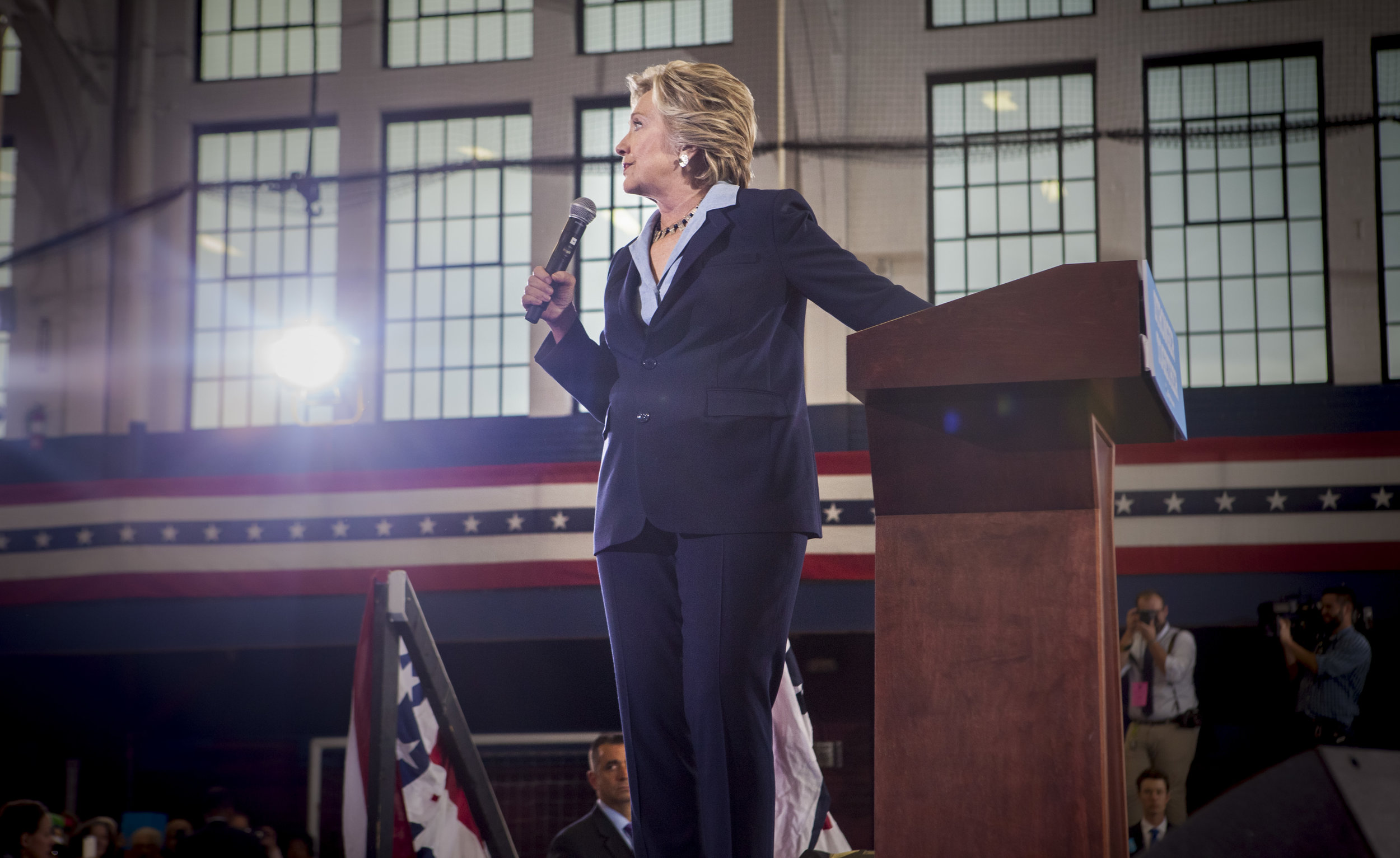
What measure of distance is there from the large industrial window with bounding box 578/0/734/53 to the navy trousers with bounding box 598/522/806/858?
6.21m

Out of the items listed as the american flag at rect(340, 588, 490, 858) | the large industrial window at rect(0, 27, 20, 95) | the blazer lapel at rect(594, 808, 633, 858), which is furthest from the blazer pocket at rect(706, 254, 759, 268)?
the large industrial window at rect(0, 27, 20, 95)

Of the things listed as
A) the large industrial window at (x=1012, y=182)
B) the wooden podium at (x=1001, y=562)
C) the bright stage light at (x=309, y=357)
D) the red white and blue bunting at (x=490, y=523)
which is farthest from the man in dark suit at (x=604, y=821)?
the large industrial window at (x=1012, y=182)

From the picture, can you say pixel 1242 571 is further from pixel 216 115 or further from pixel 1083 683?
pixel 216 115

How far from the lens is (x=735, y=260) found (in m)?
1.77

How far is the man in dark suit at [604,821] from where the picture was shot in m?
4.44

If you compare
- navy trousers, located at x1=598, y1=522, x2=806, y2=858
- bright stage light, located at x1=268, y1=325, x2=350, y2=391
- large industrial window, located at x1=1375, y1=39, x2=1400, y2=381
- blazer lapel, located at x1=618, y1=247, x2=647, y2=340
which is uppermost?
large industrial window, located at x1=1375, y1=39, x2=1400, y2=381

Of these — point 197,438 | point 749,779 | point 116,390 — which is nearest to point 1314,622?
point 749,779

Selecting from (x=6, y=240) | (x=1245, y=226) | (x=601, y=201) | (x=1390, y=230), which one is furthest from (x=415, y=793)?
(x=6, y=240)

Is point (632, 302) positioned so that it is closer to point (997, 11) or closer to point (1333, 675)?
point (1333, 675)

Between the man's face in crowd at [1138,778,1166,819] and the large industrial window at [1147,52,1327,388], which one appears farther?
the large industrial window at [1147,52,1327,388]

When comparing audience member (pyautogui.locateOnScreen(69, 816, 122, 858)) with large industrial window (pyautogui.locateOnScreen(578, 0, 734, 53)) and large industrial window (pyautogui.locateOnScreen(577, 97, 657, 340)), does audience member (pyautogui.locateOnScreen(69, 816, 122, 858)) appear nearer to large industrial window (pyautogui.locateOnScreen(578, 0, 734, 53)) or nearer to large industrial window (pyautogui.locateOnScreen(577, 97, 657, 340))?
large industrial window (pyautogui.locateOnScreen(577, 97, 657, 340))

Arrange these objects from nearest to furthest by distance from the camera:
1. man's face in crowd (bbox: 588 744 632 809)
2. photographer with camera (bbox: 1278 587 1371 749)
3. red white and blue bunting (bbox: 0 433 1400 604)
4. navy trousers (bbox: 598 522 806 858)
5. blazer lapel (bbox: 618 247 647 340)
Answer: navy trousers (bbox: 598 522 806 858) → blazer lapel (bbox: 618 247 647 340) → man's face in crowd (bbox: 588 744 632 809) → photographer with camera (bbox: 1278 587 1371 749) → red white and blue bunting (bbox: 0 433 1400 604)

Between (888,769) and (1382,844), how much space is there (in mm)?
501

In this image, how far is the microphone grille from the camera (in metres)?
2.07
